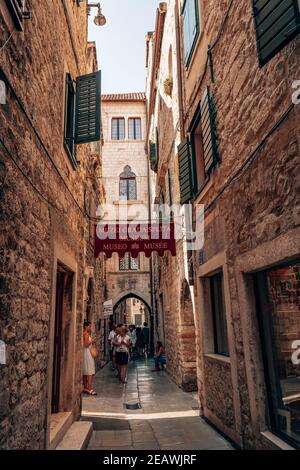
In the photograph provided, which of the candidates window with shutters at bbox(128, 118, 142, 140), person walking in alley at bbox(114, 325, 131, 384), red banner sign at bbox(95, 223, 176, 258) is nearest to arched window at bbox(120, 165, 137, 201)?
window with shutters at bbox(128, 118, 142, 140)

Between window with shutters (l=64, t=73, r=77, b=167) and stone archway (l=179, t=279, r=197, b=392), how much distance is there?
4.12 m

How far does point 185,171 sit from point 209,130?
1.74m

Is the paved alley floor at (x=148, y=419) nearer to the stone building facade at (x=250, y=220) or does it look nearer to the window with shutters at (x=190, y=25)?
the stone building facade at (x=250, y=220)

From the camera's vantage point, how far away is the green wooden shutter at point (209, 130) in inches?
201

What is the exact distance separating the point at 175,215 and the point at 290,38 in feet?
20.7

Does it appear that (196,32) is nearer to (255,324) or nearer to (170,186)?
(170,186)

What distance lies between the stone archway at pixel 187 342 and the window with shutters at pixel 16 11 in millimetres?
6252

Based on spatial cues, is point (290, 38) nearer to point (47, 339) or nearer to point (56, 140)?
point (56, 140)

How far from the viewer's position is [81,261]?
6562 mm

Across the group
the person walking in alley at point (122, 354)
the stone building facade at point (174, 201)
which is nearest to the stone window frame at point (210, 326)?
the stone building facade at point (174, 201)

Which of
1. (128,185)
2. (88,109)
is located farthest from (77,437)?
(128,185)

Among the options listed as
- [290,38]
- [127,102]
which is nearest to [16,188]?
[290,38]

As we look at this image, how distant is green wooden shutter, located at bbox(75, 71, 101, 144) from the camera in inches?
230

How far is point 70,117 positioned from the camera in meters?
5.93
